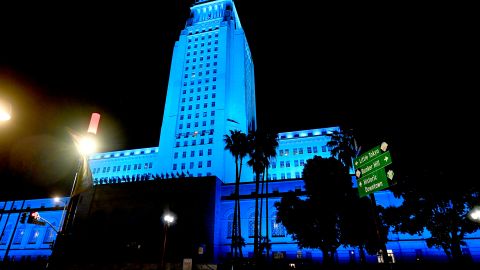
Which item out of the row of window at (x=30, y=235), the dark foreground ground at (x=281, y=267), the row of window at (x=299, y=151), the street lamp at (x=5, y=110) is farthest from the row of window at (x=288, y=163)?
the street lamp at (x=5, y=110)

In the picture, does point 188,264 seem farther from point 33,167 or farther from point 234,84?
point 234,84

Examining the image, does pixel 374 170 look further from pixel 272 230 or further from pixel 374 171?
pixel 272 230

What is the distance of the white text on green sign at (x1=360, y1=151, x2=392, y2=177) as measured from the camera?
986 cm

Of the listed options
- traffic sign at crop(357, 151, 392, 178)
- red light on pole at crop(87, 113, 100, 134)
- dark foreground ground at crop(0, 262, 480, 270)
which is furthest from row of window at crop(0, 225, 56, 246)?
traffic sign at crop(357, 151, 392, 178)

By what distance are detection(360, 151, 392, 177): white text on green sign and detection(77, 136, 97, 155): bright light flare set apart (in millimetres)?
9392

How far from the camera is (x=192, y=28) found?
86375 mm

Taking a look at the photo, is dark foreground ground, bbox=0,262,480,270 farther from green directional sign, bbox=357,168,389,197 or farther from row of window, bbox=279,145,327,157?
row of window, bbox=279,145,327,157

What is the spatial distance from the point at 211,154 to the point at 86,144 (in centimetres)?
5600

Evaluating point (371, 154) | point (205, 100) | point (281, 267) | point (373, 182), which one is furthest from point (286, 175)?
point (373, 182)

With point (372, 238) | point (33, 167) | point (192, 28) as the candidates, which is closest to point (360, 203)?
point (372, 238)

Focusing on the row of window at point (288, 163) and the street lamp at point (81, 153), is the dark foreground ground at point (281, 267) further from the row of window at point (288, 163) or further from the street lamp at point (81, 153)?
the row of window at point (288, 163)

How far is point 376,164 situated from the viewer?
10.4 m

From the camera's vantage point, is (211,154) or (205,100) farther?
(205,100)

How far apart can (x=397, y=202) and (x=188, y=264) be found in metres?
32.3
